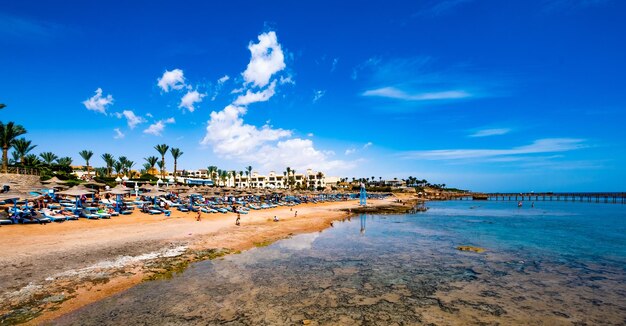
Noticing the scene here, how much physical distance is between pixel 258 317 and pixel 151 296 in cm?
435

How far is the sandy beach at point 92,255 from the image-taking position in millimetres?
9789

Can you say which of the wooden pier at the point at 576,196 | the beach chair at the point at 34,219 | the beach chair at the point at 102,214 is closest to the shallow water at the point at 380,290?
the beach chair at the point at 34,219

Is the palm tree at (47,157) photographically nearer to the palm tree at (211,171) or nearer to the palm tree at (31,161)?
the palm tree at (31,161)

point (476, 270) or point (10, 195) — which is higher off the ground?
point (10, 195)

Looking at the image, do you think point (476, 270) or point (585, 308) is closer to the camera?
point (585, 308)

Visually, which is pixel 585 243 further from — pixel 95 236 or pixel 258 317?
pixel 95 236

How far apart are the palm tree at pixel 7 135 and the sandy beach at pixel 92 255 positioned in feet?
104

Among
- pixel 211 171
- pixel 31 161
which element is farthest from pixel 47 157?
pixel 211 171

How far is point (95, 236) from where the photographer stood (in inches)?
739

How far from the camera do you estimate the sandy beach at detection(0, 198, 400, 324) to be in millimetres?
9789

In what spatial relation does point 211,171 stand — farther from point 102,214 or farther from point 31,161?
point 102,214

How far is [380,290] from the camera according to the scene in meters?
12.1

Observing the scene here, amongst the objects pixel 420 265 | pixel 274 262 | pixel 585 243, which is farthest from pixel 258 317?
pixel 585 243

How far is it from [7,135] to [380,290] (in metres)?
56.5
